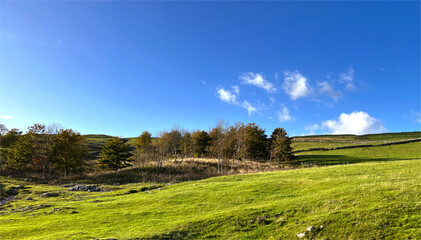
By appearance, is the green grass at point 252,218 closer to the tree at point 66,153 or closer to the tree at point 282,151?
the tree at point 66,153

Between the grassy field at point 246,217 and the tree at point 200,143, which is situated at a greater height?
the tree at point 200,143

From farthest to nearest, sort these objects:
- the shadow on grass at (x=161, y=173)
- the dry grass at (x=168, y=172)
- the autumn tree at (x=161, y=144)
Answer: the autumn tree at (x=161, y=144)
the dry grass at (x=168, y=172)
the shadow on grass at (x=161, y=173)

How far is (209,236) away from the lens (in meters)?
12.0

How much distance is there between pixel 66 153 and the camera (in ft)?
180

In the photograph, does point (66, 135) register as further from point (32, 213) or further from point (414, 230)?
point (414, 230)

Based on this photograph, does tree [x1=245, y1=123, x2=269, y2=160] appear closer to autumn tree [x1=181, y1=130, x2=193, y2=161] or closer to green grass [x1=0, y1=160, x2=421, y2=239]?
autumn tree [x1=181, y1=130, x2=193, y2=161]

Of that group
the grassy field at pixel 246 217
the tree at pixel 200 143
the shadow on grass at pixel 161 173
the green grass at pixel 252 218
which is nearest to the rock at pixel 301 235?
the grassy field at pixel 246 217

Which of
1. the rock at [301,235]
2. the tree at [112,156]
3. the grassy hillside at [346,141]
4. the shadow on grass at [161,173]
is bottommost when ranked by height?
the shadow on grass at [161,173]

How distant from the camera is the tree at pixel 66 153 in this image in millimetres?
53562

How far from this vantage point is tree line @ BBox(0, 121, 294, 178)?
5400cm

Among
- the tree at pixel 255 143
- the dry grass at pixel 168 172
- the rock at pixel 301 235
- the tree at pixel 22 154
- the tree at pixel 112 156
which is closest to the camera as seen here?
the rock at pixel 301 235

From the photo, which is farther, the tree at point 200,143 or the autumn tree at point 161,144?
the tree at point 200,143

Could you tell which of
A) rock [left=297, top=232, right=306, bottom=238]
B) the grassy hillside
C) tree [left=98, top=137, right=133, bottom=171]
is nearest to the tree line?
tree [left=98, top=137, right=133, bottom=171]

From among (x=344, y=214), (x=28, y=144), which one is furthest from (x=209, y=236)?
(x=28, y=144)
